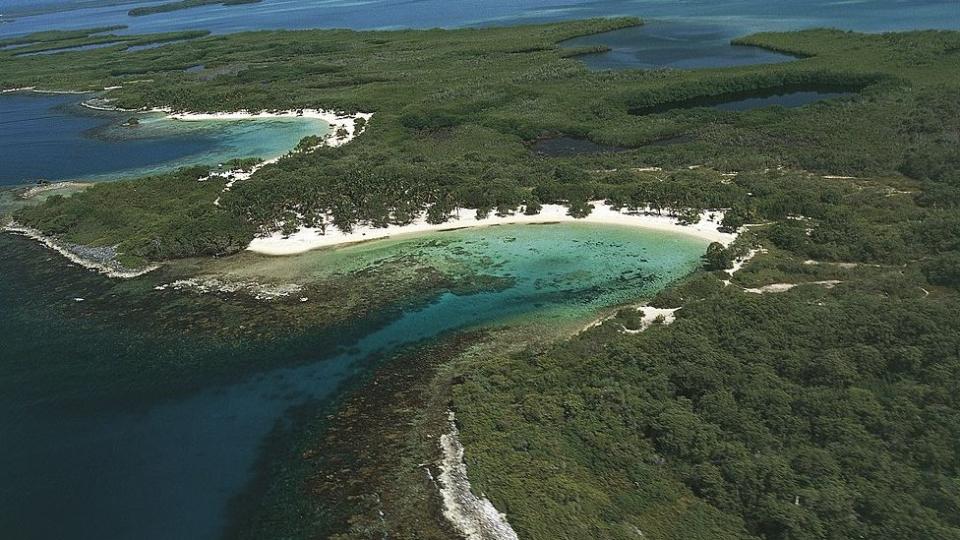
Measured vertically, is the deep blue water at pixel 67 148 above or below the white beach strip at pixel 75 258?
above

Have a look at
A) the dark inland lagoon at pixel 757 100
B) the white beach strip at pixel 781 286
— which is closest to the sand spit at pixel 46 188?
the dark inland lagoon at pixel 757 100

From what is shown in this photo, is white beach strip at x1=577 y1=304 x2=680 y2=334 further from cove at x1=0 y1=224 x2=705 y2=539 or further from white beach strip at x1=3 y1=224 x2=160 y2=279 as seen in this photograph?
white beach strip at x1=3 y1=224 x2=160 y2=279

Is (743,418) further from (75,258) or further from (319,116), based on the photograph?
(319,116)

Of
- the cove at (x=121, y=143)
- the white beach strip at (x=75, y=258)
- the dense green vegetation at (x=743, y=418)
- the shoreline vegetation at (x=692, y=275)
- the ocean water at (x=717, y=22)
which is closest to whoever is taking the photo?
the dense green vegetation at (x=743, y=418)

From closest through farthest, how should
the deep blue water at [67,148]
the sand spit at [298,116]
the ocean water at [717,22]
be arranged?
the sand spit at [298,116] < the deep blue water at [67,148] < the ocean water at [717,22]

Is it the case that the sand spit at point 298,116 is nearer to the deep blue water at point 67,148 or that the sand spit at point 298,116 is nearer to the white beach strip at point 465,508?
the deep blue water at point 67,148

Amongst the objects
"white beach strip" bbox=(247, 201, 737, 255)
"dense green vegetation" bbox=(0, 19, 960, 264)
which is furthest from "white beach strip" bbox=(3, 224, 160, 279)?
"white beach strip" bbox=(247, 201, 737, 255)

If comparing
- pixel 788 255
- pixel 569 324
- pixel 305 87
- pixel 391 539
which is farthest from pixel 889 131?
pixel 305 87
